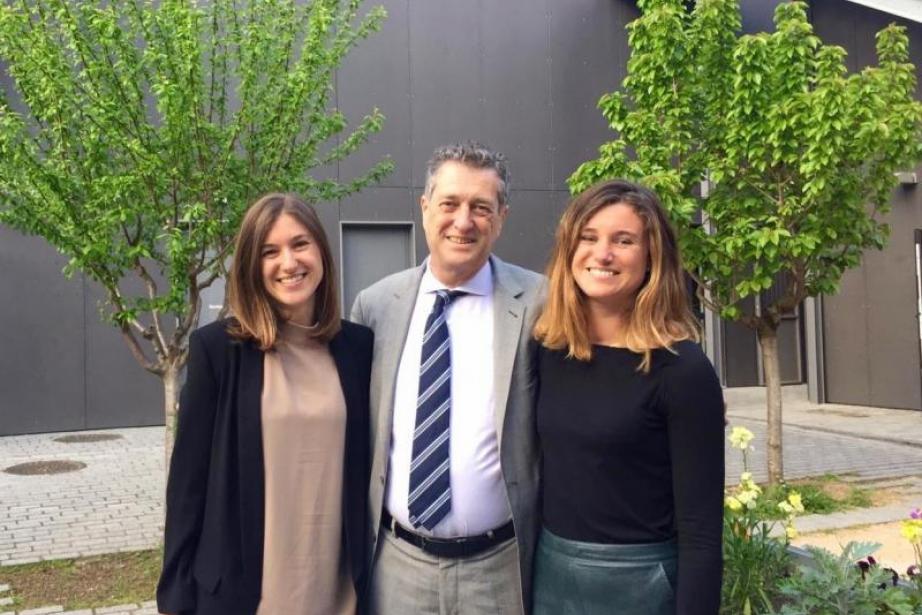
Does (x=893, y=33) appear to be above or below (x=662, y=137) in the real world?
above

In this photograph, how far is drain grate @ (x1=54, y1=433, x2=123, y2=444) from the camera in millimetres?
11492

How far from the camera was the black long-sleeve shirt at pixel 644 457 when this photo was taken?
2.10 meters

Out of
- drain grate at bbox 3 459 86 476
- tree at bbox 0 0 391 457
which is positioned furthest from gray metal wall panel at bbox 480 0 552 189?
tree at bbox 0 0 391 457

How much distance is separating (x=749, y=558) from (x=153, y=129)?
4.15m

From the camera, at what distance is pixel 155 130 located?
5422mm

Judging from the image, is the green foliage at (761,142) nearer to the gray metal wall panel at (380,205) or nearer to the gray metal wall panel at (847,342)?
the gray metal wall panel at (380,205)

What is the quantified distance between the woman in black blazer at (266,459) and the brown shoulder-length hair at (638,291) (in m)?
0.69

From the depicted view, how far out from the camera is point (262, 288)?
2.52 meters

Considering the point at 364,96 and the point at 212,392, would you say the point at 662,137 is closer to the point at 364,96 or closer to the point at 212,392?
the point at 212,392

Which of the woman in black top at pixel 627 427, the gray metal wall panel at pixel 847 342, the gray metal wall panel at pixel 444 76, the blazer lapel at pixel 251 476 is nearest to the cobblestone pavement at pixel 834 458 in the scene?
the gray metal wall panel at pixel 847 342

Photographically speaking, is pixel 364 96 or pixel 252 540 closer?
pixel 252 540

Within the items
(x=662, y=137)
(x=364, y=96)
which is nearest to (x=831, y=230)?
(x=662, y=137)

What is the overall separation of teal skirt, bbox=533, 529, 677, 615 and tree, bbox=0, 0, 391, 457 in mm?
3564

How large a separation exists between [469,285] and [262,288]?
0.65 metres
